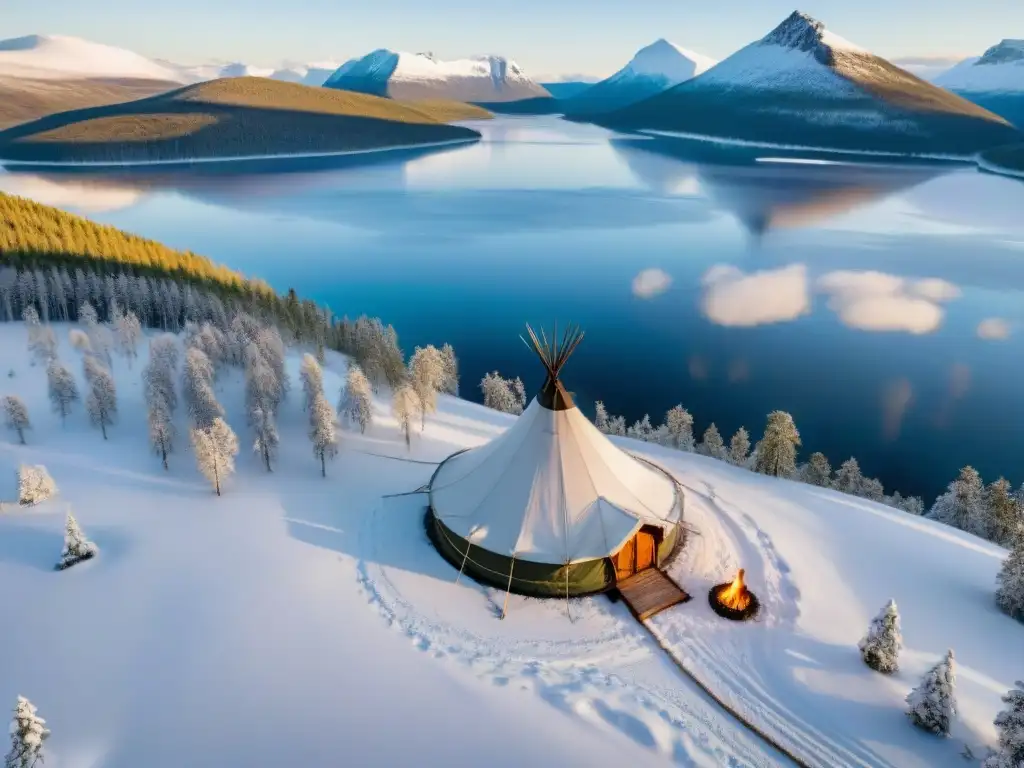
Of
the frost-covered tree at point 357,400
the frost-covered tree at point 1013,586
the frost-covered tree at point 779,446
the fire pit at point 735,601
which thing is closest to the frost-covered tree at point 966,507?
the frost-covered tree at point 779,446

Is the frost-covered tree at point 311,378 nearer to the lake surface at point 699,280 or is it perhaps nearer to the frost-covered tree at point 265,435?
the frost-covered tree at point 265,435

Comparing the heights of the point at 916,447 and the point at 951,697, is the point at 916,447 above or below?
below

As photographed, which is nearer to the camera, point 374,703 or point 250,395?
point 374,703

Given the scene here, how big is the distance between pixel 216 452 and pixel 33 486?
20.1 feet

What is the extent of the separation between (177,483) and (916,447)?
44.6 metres

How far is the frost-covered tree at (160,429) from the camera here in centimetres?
2411

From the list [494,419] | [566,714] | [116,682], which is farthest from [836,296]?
[116,682]

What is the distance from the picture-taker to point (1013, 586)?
18.6 meters

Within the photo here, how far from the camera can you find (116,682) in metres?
14.7

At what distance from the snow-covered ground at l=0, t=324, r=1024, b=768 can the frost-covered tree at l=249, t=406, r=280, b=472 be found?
969 millimetres

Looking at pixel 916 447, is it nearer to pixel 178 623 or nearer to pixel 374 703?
pixel 374 703

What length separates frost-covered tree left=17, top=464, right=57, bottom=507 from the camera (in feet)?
69.3

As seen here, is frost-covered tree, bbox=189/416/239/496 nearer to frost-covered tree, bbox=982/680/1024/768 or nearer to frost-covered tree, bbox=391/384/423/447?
frost-covered tree, bbox=391/384/423/447

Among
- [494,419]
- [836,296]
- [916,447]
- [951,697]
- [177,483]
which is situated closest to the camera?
[951,697]
